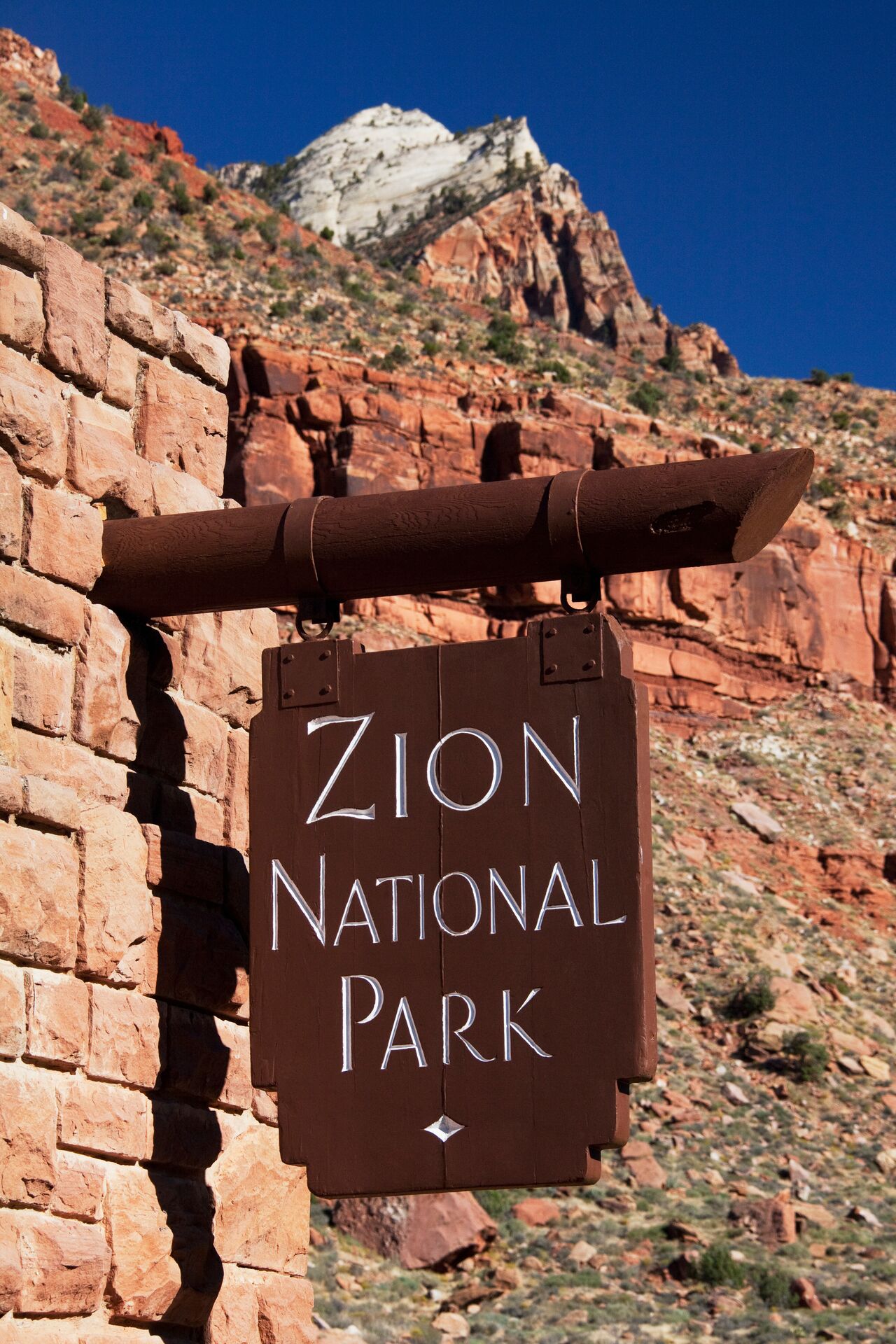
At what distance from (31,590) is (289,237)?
53.6 metres

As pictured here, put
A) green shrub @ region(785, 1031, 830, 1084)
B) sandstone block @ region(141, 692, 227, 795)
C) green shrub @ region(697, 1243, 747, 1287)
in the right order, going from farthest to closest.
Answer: green shrub @ region(785, 1031, 830, 1084) → green shrub @ region(697, 1243, 747, 1287) → sandstone block @ region(141, 692, 227, 795)

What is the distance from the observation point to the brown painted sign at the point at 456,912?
13.7ft

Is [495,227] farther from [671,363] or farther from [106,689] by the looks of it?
[106,689]

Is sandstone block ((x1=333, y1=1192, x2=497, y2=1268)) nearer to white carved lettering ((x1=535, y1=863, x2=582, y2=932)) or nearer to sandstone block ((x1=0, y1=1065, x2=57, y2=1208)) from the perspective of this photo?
sandstone block ((x1=0, y1=1065, x2=57, y2=1208))

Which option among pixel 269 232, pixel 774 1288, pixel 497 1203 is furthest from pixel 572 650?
pixel 269 232

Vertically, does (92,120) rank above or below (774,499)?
above

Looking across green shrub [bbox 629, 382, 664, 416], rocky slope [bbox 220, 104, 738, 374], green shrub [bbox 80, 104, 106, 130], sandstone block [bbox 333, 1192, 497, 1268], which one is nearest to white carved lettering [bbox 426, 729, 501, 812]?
sandstone block [bbox 333, 1192, 497, 1268]

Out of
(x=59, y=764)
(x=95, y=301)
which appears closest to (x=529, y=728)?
(x=59, y=764)

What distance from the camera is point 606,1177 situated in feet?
72.8

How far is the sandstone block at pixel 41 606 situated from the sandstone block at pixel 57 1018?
34.9 inches

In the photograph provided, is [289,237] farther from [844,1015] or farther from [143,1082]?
[143,1082]

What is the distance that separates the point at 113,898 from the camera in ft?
15.4

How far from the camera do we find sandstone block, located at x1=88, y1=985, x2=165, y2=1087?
15.0 ft

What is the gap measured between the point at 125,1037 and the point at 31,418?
1.65 m
